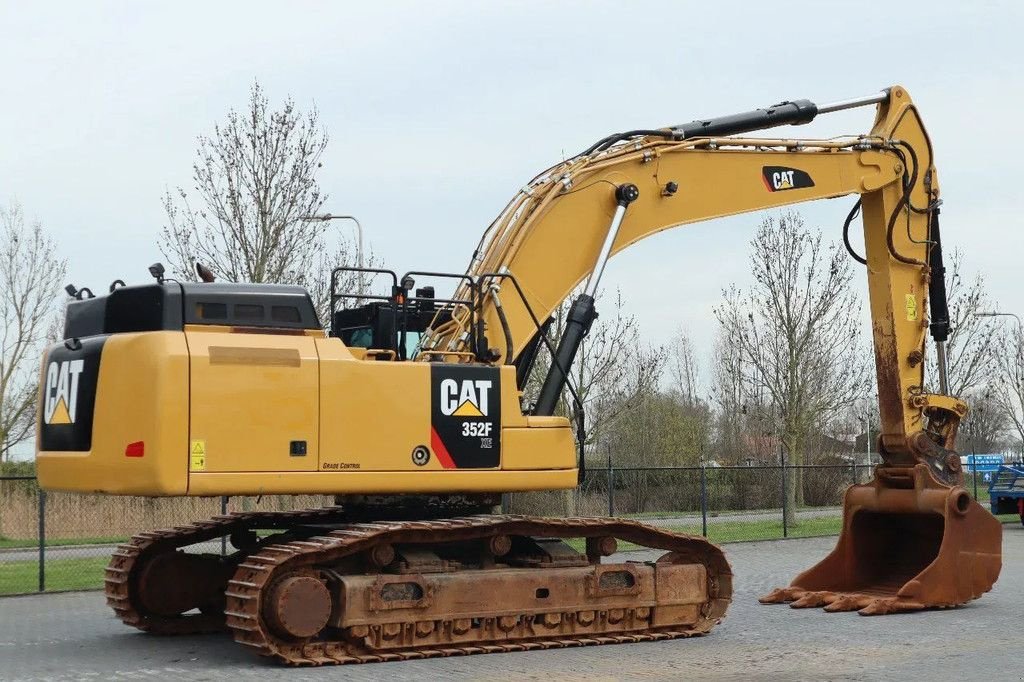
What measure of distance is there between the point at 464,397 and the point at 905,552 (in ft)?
20.7

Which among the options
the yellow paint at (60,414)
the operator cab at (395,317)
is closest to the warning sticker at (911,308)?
the operator cab at (395,317)

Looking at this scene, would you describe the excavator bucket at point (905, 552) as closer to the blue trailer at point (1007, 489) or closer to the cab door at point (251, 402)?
the cab door at point (251, 402)

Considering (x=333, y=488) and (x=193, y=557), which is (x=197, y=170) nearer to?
(x=193, y=557)

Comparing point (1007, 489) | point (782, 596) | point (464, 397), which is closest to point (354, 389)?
point (464, 397)

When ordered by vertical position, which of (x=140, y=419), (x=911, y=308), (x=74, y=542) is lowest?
(x=74, y=542)

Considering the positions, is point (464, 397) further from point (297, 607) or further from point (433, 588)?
point (297, 607)

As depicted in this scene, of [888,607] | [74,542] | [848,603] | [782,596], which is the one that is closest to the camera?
[888,607]

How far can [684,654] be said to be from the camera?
11.5 m

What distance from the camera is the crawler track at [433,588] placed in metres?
10.9

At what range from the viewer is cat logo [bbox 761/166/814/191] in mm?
14508

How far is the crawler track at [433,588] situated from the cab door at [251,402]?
846 mm

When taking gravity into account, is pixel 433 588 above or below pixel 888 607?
above

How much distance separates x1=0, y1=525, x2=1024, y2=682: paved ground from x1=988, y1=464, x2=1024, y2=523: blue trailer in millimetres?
17015

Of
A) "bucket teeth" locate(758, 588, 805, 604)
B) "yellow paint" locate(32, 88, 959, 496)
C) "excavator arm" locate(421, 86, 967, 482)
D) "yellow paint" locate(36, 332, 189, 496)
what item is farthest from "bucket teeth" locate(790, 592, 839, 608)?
"yellow paint" locate(36, 332, 189, 496)
